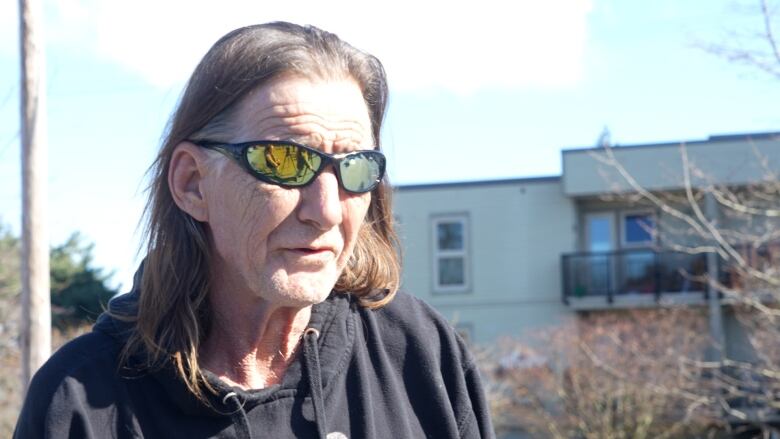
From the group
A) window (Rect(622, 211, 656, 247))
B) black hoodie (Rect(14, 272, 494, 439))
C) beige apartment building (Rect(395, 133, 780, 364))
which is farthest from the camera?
window (Rect(622, 211, 656, 247))

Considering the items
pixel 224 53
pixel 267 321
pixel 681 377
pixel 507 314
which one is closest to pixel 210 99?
pixel 224 53

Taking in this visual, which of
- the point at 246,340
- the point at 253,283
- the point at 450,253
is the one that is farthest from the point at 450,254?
the point at 253,283

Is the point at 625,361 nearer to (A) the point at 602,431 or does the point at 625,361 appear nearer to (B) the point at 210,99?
(A) the point at 602,431

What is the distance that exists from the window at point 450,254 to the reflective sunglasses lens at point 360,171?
26.7 m

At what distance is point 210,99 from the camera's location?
235 cm

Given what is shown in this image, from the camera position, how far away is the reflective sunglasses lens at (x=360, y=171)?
2312mm

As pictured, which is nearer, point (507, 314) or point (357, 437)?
point (357, 437)

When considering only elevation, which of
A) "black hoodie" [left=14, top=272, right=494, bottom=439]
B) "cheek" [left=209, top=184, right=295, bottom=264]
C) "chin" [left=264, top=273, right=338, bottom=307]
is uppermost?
"cheek" [left=209, top=184, right=295, bottom=264]

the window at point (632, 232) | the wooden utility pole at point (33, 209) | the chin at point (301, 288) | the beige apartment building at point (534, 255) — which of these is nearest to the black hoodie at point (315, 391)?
the chin at point (301, 288)

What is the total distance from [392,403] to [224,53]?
794mm

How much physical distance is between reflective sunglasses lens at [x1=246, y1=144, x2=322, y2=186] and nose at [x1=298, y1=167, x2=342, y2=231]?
0.02 metres

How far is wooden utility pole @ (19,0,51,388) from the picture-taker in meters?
8.11

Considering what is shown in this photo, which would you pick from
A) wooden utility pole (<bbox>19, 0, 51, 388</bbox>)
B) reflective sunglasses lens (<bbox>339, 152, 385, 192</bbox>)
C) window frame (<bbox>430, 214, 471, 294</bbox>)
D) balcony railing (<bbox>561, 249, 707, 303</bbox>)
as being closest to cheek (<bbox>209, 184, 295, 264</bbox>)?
reflective sunglasses lens (<bbox>339, 152, 385, 192</bbox>)

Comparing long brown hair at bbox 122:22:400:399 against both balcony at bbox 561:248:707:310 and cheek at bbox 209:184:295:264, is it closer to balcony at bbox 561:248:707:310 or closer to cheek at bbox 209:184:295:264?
cheek at bbox 209:184:295:264
